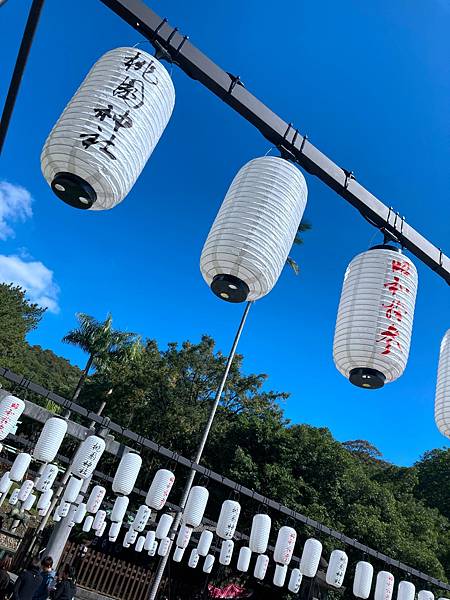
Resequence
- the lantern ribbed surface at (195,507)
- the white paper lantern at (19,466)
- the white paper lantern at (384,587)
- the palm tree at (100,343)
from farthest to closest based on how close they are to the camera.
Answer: the palm tree at (100,343)
the white paper lantern at (19,466)
the white paper lantern at (384,587)
the lantern ribbed surface at (195,507)

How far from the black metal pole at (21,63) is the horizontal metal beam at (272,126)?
1.94ft

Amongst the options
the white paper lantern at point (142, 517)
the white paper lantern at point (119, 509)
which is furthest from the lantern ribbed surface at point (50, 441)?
the white paper lantern at point (142, 517)

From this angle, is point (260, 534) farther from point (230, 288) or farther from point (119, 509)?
point (230, 288)

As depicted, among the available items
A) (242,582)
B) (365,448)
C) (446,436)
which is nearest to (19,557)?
(242,582)

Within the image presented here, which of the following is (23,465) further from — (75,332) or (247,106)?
(75,332)

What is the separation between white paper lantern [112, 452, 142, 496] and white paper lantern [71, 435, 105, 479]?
0.55m

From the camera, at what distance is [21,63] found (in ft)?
7.45

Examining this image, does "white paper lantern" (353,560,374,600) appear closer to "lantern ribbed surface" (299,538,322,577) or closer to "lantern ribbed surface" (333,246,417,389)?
"lantern ribbed surface" (299,538,322,577)

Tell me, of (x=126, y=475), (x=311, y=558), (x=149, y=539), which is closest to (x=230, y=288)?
(x=126, y=475)

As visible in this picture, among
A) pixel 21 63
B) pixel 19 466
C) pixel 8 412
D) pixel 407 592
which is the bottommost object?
pixel 19 466

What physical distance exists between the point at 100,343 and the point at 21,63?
22775 millimetres

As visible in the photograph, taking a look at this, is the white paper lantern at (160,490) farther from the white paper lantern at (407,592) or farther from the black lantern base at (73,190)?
the black lantern base at (73,190)

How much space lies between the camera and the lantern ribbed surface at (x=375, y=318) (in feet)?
9.18

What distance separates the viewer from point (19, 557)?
14203 mm
